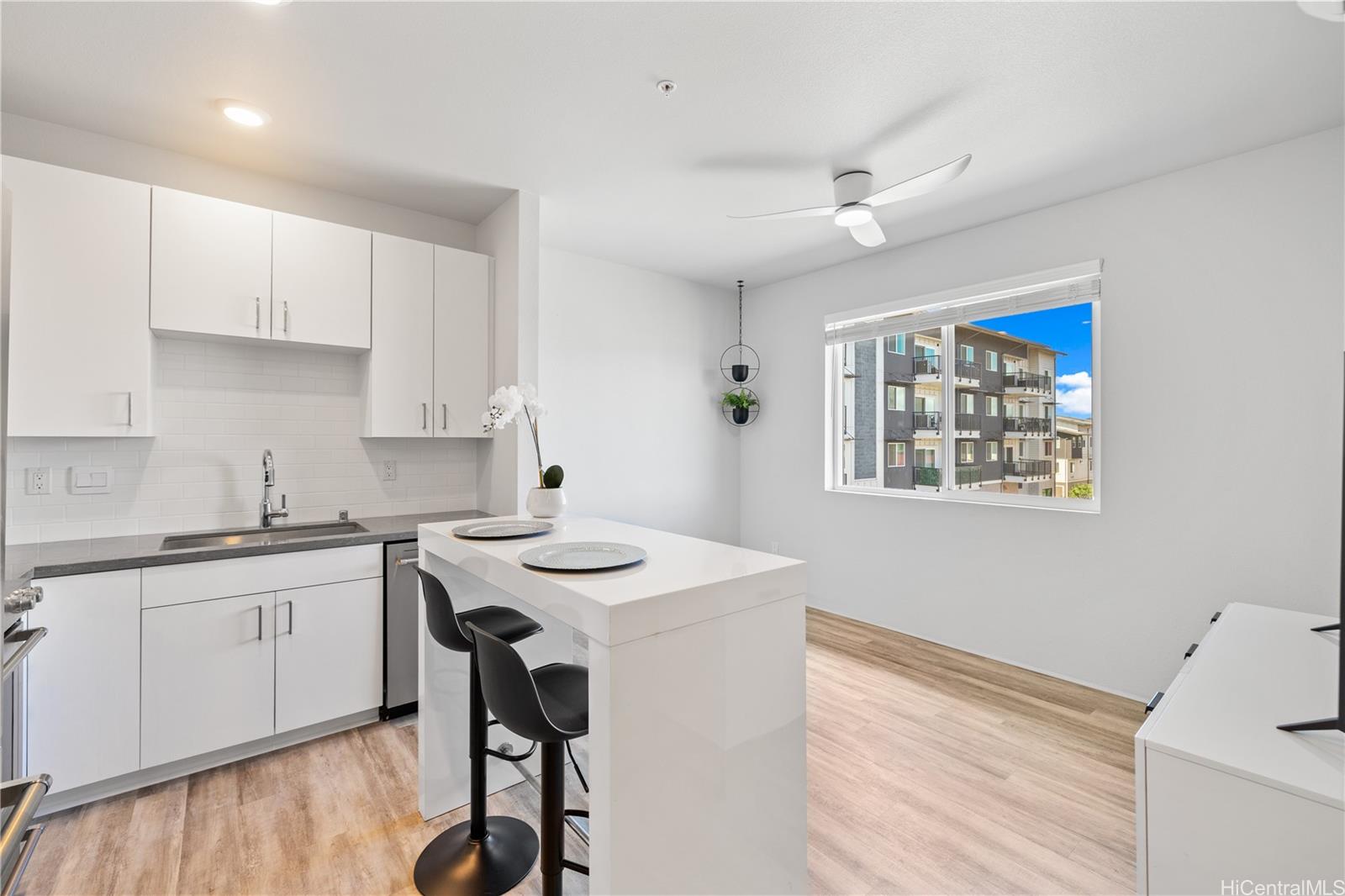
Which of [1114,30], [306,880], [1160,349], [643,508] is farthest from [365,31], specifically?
[1160,349]

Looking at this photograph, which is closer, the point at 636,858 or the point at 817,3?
the point at 636,858

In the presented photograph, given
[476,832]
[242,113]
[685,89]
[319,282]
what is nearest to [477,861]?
[476,832]

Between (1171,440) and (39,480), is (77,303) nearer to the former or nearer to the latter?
(39,480)

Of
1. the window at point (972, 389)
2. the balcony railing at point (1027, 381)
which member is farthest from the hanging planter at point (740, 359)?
the balcony railing at point (1027, 381)

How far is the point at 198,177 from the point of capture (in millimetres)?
2711

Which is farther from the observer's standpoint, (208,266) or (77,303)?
(208,266)

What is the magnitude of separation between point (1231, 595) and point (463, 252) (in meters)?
4.07

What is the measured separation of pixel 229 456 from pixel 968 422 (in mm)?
4154

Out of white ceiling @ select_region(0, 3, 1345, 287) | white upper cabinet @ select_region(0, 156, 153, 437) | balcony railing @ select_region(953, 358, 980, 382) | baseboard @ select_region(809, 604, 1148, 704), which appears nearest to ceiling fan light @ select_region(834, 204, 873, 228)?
white ceiling @ select_region(0, 3, 1345, 287)

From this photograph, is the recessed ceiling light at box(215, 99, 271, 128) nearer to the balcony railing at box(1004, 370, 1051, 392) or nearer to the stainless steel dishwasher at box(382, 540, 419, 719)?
the stainless steel dishwasher at box(382, 540, 419, 719)

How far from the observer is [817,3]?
174 cm

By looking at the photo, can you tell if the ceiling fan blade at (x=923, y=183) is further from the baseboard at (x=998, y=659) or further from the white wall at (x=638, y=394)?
the baseboard at (x=998, y=659)

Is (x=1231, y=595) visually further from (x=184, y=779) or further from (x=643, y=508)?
(x=184, y=779)

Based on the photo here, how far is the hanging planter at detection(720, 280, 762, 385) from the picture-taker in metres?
5.02
